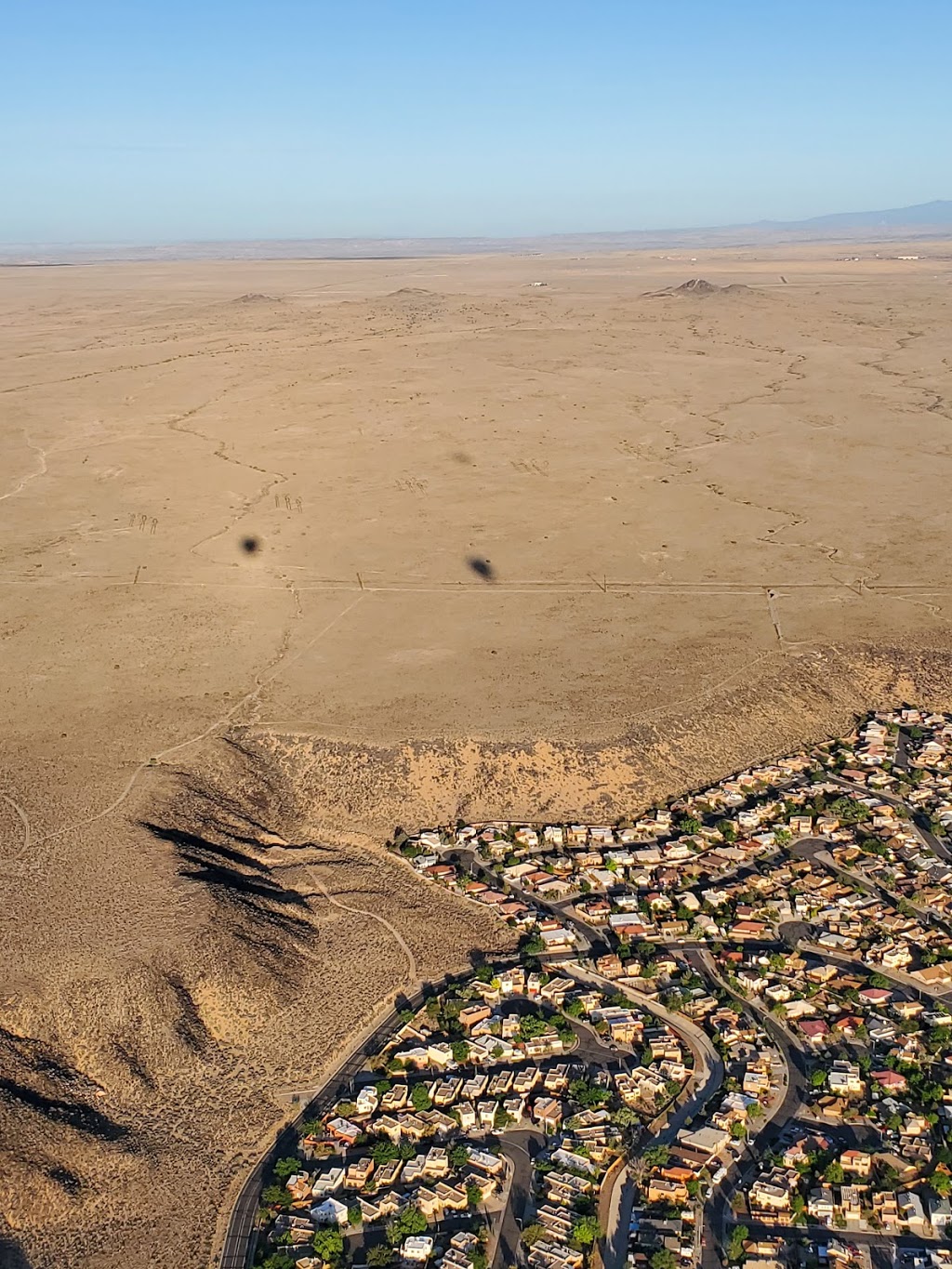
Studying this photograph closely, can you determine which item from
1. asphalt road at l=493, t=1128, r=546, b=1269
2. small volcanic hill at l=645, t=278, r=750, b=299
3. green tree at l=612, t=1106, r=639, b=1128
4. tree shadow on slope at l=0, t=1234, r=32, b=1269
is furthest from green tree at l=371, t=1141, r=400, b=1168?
small volcanic hill at l=645, t=278, r=750, b=299

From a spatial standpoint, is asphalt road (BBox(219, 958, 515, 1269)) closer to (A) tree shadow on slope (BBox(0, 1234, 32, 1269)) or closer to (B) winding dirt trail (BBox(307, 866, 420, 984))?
(B) winding dirt trail (BBox(307, 866, 420, 984))


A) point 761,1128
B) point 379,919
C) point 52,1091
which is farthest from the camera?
point 379,919

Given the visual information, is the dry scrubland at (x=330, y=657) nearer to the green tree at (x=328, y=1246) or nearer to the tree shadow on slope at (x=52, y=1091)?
the tree shadow on slope at (x=52, y=1091)

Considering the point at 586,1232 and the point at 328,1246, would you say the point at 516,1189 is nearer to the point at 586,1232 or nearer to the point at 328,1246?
the point at 586,1232

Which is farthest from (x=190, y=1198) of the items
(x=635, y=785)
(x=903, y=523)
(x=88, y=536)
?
(x=903, y=523)

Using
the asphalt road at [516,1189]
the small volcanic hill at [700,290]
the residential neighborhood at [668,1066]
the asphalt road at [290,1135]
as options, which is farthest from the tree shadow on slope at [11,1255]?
the small volcanic hill at [700,290]

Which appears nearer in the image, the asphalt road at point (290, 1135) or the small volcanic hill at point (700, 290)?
the asphalt road at point (290, 1135)

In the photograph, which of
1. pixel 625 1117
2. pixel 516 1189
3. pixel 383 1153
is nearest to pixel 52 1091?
pixel 383 1153
